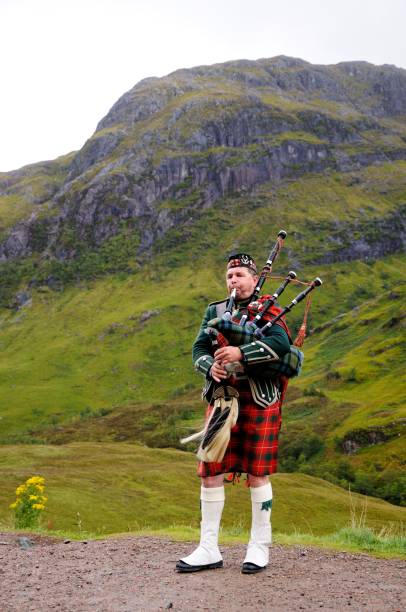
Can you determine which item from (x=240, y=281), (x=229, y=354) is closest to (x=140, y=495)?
(x=240, y=281)

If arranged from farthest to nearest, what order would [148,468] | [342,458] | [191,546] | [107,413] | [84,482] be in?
1. [107,413]
2. [342,458]
3. [148,468]
4. [84,482]
5. [191,546]

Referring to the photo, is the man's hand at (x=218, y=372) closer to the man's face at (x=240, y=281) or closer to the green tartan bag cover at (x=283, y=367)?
the green tartan bag cover at (x=283, y=367)

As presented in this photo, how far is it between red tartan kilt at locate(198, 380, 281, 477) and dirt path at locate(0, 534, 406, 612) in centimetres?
144

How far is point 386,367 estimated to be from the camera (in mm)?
134875

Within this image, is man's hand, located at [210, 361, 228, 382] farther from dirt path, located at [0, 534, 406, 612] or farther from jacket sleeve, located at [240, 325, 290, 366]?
dirt path, located at [0, 534, 406, 612]

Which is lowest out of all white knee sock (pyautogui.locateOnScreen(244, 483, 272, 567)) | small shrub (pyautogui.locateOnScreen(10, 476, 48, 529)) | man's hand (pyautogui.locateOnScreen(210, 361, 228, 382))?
small shrub (pyautogui.locateOnScreen(10, 476, 48, 529))

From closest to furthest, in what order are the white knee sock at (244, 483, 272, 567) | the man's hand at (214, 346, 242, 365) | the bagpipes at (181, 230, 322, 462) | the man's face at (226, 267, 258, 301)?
the man's hand at (214, 346, 242, 365) → the bagpipes at (181, 230, 322, 462) → the white knee sock at (244, 483, 272, 567) → the man's face at (226, 267, 258, 301)

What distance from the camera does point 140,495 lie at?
155ft

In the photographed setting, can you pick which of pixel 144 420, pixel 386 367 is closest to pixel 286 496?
pixel 144 420

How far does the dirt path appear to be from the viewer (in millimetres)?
6949

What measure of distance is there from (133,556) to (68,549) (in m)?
1.72

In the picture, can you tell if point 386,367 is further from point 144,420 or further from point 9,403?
point 9,403

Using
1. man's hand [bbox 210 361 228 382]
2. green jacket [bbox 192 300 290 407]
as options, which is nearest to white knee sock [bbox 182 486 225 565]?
green jacket [bbox 192 300 290 407]

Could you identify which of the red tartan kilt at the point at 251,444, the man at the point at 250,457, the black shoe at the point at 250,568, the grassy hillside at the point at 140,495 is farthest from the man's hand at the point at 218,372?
the grassy hillside at the point at 140,495
